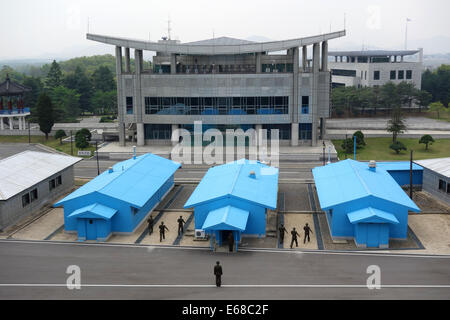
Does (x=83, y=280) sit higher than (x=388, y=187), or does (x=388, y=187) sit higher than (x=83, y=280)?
(x=388, y=187)

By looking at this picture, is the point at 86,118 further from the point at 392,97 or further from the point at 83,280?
the point at 83,280

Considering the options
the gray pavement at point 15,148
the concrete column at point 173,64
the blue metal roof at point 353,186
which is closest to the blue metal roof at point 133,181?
the blue metal roof at point 353,186

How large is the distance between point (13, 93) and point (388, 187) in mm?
57520

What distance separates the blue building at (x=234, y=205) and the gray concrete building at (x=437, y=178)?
12928 millimetres

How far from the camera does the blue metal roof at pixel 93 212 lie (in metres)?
29.3

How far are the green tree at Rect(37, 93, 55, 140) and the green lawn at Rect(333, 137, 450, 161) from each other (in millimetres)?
38495

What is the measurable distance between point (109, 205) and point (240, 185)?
841 centimetres

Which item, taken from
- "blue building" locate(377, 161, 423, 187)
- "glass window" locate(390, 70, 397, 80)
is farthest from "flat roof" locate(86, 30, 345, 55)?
"glass window" locate(390, 70, 397, 80)

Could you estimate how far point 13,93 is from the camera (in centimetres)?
7044

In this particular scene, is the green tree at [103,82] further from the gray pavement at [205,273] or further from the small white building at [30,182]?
the gray pavement at [205,273]

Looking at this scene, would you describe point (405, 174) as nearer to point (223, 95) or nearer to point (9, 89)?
point (223, 95)

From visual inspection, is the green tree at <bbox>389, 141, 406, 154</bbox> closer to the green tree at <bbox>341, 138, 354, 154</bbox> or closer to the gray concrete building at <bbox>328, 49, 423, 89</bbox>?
the green tree at <bbox>341, 138, 354, 154</bbox>

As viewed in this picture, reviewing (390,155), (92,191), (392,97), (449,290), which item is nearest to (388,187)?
(449,290)

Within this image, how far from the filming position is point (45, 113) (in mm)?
66750
